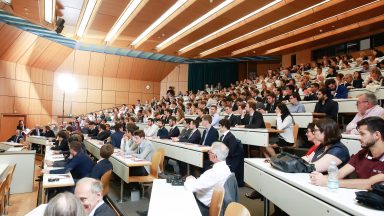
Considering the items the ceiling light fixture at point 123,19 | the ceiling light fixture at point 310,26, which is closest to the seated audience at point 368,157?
the ceiling light fixture at point 123,19

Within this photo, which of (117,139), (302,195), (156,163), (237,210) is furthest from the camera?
(117,139)

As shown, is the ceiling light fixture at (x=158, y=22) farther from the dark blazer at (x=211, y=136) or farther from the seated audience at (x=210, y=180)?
the seated audience at (x=210, y=180)

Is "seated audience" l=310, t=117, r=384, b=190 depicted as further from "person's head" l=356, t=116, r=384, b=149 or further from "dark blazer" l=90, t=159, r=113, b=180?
"dark blazer" l=90, t=159, r=113, b=180

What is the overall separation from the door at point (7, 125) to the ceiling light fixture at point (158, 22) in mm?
6766

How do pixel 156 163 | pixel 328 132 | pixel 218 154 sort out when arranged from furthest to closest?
pixel 156 163
pixel 218 154
pixel 328 132

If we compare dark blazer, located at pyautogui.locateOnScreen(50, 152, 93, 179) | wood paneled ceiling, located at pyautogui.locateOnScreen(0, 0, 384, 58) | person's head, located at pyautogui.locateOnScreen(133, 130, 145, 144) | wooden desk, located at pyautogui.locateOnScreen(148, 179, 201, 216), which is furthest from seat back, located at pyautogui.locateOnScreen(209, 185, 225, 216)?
wood paneled ceiling, located at pyautogui.locateOnScreen(0, 0, 384, 58)

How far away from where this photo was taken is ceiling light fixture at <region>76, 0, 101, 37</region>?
10231 mm

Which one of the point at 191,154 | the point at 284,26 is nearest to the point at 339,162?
the point at 191,154

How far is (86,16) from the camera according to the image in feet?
37.9

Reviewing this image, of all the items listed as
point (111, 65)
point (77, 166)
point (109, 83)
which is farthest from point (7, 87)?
point (77, 166)

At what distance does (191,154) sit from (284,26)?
29.0 feet

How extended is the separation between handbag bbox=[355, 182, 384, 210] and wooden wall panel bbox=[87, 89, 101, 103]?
17767 millimetres

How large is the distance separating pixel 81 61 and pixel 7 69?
4250 mm

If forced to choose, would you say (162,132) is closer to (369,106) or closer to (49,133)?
(369,106)
